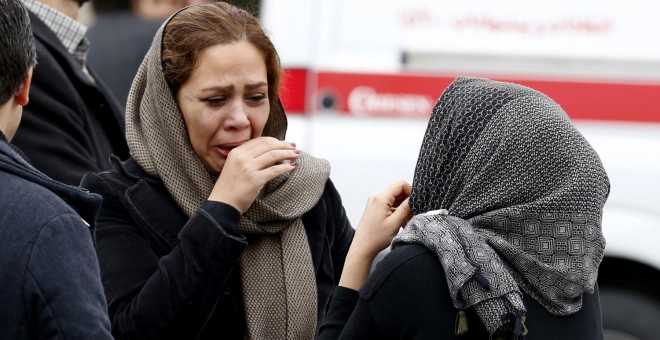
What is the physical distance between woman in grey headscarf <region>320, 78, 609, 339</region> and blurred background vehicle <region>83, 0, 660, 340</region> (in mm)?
2028

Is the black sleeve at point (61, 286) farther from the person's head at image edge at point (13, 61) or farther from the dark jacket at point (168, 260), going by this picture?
the dark jacket at point (168, 260)

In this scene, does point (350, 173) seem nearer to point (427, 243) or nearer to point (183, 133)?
point (183, 133)

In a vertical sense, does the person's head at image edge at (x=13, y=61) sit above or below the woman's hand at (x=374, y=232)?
above

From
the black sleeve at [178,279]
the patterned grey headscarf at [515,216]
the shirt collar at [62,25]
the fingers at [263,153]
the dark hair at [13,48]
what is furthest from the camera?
the shirt collar at [62,25]

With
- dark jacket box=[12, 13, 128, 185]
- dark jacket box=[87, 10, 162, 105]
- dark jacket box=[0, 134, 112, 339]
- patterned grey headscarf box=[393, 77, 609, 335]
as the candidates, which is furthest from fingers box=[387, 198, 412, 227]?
dark jacket box=[87, 10, 162, 105]

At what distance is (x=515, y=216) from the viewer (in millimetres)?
2172

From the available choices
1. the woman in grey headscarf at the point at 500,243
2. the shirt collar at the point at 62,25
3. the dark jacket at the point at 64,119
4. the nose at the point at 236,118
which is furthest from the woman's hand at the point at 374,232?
the shirt collar at the point at 62,25

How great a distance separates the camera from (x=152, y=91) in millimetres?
2656

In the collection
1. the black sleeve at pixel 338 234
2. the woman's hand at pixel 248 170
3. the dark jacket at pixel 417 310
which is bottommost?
the black sleeve at pixel 338 234

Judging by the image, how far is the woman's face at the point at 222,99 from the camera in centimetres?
263

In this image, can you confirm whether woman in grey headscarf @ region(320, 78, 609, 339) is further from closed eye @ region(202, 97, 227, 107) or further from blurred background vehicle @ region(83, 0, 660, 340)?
blurred background vehicle @ region(83, 0, 660, 340)

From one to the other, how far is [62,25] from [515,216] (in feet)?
6.01

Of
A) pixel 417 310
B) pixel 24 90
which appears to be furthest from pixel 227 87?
pixel 417 310

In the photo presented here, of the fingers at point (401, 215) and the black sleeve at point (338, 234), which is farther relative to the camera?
the black sleeve at point (338, 234)
